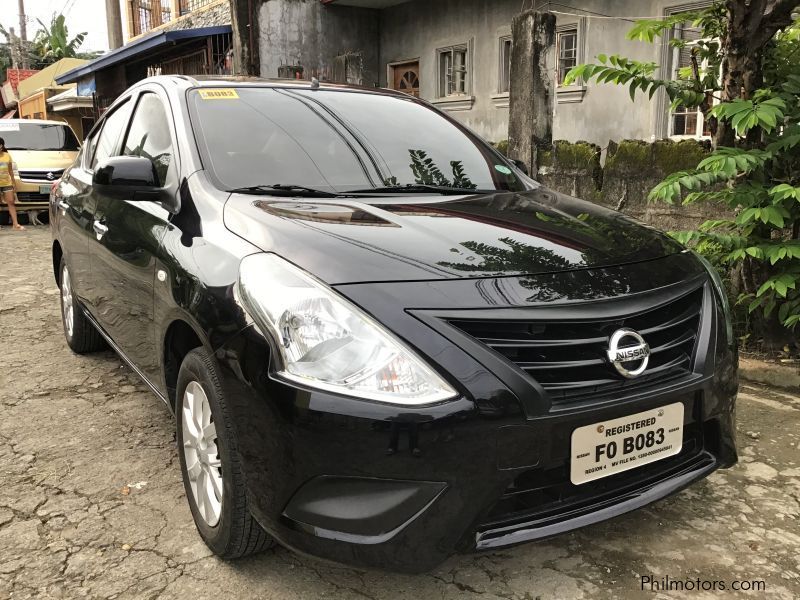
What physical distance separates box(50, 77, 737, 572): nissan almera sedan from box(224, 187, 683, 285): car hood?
0.01 metres

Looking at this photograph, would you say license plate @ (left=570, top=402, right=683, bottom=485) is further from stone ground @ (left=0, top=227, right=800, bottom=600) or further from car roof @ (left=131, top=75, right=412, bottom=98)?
car roof @ (left=131, top=75, right=412, bottom=98)

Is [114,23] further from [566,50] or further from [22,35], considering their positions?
[22,35]

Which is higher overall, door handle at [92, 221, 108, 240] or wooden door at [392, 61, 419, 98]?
wooden door at [392, 61, 419, 98]

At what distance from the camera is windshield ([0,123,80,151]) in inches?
510

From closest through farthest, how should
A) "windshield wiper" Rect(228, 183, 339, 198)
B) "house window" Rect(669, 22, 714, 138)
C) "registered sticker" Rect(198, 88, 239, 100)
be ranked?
1. "windshield wiper" Rect(228, 183, 339, 198)
2. "registered sticker" Rect(198, 88, 239, 100)
3. "house window" Rect(669, 22, 714, 138)

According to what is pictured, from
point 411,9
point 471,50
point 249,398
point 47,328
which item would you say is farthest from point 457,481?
point 411,9

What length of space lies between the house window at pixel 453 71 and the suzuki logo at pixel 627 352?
10.4 m

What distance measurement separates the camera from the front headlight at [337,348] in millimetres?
1737

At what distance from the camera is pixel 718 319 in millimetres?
2268

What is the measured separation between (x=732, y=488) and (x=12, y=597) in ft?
8.42

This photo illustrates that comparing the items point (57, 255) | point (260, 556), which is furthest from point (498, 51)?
point (260, 556)

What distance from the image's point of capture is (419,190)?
2.80m

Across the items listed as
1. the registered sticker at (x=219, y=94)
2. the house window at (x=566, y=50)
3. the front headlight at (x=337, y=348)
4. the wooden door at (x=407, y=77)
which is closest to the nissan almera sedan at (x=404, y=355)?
the front headlight at (x=337, y=348)

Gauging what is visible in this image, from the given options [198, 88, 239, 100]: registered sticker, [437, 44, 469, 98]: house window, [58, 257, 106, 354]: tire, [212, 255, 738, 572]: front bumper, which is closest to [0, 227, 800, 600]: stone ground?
[212, 255, 738, 572]: front bumper
